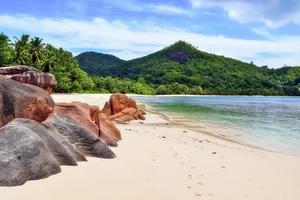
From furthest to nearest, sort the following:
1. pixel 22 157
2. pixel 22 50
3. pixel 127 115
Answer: pixel 22 50 < pixel 127 115 < pixel 22 157

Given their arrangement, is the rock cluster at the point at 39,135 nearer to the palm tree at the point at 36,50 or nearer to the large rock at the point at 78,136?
the large rock at the point at 78,136

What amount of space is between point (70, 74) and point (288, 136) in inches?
2964

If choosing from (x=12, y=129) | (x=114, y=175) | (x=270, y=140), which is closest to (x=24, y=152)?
(x=12, y=129)

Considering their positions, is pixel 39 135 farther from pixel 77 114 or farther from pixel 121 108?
pixel 121 108

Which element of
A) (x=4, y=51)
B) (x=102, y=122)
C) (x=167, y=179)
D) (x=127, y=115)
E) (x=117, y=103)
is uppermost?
(x=4, y=51)

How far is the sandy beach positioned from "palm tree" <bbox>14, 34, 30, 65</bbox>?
66.0 m

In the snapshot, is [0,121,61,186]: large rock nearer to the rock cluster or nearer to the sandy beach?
the rock cluster

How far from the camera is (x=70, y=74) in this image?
311 ft

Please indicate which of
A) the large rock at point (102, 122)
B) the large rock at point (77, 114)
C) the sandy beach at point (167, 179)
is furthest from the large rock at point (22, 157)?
the large rock at point (102, 122)

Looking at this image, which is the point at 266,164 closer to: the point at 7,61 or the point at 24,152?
the point at 24,152

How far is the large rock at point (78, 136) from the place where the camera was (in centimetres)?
1120

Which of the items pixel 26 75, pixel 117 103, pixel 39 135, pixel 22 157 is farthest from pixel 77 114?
pixel 117 103

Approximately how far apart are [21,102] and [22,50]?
7056 centimetres

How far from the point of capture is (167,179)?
31.6 ft
